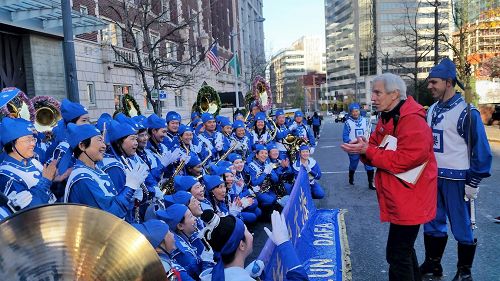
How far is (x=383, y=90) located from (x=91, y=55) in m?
15.7

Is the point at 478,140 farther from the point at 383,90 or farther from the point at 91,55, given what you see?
the point at 91,55

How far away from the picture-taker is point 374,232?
602cm

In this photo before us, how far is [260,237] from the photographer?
629 centimetres

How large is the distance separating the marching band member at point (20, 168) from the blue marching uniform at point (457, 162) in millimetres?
3790

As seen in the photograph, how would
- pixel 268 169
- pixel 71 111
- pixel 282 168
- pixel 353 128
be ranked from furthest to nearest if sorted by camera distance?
pixel 353 128 < pixel 282 168 < pixel 268 169 < pixel 71 111

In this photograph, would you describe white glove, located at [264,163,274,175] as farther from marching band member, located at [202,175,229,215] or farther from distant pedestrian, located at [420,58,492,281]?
distant pedestrian, located at [420,58,492,281]

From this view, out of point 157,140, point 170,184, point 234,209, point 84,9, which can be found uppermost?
point 84,9

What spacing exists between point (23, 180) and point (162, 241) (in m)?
1.85

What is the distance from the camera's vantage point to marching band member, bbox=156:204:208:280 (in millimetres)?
3363

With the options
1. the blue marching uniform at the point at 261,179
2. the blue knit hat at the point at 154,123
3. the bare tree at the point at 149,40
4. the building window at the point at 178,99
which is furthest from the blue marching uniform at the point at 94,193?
the building window at the point at 178,99

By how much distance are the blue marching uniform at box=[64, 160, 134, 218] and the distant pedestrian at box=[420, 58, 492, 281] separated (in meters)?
3.01

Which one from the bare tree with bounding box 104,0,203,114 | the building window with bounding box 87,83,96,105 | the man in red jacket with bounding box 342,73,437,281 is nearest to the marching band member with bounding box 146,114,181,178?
the man in red jacket with bounding box 342,73,437,281

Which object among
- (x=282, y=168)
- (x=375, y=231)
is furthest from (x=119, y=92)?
(x=375, y=231)

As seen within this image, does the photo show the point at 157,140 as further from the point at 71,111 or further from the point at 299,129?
the point at 299,129
